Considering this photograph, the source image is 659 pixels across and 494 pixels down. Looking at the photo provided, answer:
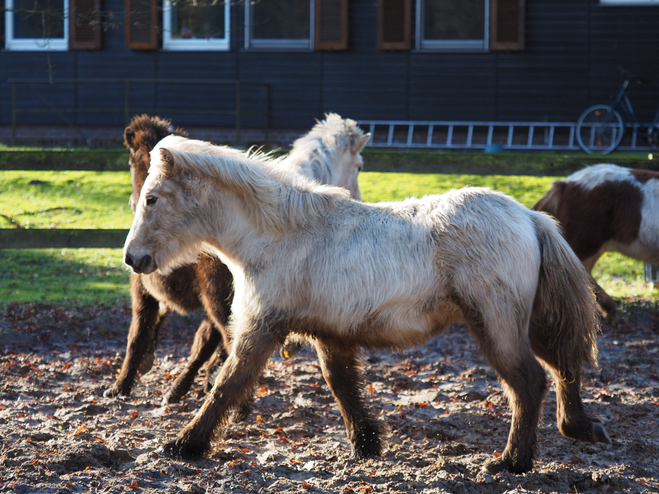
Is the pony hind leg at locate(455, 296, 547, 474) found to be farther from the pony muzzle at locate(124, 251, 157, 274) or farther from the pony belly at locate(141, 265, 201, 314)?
the pony belly at locate(141, 265, 201, 314)

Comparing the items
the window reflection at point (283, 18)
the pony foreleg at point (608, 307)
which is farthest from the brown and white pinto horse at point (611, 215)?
the window reflection at point (283, 18)

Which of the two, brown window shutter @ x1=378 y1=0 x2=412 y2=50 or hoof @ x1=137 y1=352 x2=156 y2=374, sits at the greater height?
brown window shutter @ x1=378 y1=0 x2=412 y2=50

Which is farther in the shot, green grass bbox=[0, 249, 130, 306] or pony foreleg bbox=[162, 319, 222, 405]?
green grass bbox=[0, 249, 130, 306]

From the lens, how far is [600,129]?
542 inches

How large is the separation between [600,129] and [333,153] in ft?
30.1

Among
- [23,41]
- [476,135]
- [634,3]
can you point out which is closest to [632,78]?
[634,3]

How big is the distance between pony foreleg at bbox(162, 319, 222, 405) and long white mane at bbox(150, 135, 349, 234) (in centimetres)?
159

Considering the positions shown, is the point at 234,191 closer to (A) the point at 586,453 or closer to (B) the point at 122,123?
(A) the point at 586,453

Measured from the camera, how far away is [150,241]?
3.77 meters

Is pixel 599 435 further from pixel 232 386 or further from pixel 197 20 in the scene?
pixel 197 20

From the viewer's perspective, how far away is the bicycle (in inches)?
529

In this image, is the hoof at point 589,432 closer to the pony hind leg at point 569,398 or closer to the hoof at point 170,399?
the pony hind leg at point 569,398

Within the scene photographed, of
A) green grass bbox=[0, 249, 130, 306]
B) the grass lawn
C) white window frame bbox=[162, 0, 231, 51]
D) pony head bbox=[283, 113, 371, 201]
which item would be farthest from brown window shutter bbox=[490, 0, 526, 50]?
green grass bbox=[0, 249, 130, 306]

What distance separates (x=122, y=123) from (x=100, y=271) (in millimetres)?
7333
